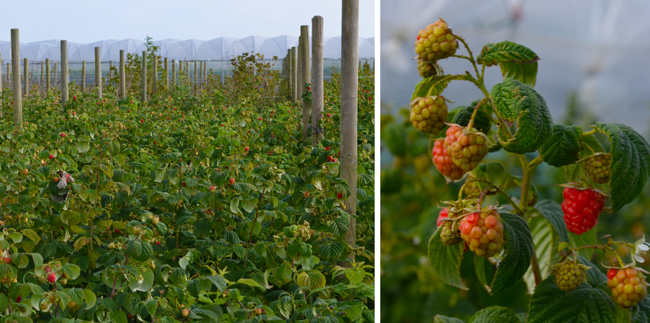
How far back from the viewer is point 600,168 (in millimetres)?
607

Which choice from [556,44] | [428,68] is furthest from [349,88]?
[428,68]

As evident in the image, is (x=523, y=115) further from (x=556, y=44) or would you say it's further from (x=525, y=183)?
(x=556, y=44)

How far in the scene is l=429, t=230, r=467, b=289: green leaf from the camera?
2.05 feet

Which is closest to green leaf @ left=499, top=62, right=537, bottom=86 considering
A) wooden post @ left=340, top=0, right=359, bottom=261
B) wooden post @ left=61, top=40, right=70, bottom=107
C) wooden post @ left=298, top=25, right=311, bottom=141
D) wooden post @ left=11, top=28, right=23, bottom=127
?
wooden post @ left=340, top=0, right=359, bottom=261

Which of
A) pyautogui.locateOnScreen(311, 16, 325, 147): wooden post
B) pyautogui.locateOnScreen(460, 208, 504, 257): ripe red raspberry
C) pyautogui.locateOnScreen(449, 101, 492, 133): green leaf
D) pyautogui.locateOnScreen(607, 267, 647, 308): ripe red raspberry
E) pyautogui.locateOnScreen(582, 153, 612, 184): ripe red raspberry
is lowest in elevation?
pyautogui.locateOnScreen(607, 267, 647, 308): ripe red raspberry

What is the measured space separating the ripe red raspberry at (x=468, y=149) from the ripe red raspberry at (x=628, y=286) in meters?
0.23

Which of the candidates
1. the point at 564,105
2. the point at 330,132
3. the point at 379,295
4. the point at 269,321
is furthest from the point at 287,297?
the point at 330,132

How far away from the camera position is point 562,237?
746mm

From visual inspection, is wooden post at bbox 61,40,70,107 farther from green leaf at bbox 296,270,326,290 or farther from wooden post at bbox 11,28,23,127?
green leaf at bbox 296,270,326,290

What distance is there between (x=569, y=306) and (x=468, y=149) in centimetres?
26

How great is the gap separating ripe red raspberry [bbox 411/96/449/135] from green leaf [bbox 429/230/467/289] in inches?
5.5

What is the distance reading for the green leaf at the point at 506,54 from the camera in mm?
616

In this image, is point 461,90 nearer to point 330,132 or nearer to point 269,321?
point 269,321

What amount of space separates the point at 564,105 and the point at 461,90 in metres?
0.33
